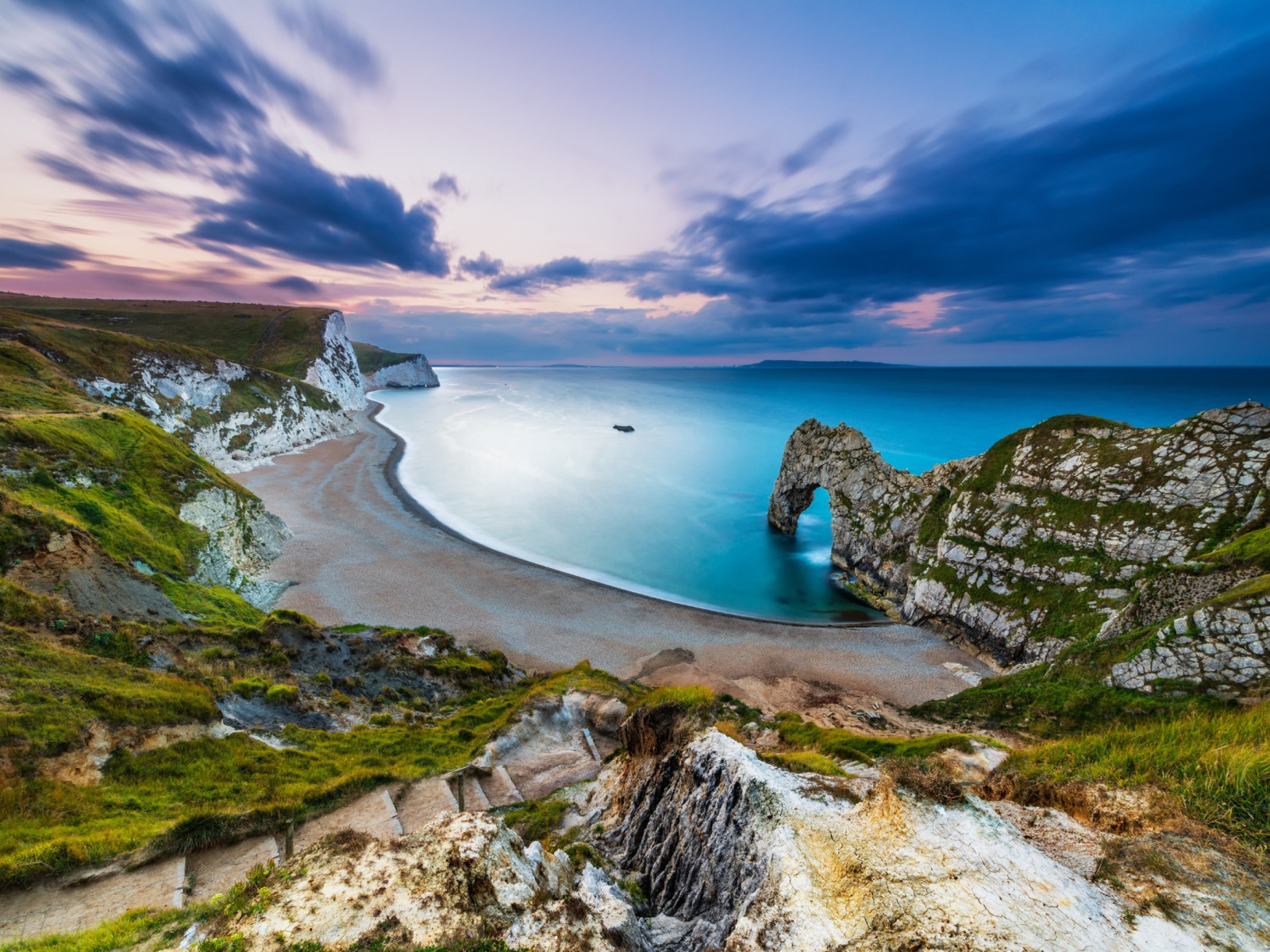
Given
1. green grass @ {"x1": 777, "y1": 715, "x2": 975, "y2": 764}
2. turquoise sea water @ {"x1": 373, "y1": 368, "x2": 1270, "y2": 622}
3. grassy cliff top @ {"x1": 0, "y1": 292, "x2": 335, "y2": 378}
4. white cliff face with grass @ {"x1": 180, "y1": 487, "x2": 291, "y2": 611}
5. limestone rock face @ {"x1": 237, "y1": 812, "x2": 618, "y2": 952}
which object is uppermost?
grassy cliff top @ {"x1": 0, "y1": 292, "x2": 335, "y2": 378}

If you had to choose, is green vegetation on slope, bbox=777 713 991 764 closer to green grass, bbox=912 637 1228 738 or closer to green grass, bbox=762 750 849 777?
green grass, bbox=762 750 849 777

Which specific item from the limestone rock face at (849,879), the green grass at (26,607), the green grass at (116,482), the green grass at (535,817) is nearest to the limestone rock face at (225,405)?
the green grass at (116,482)

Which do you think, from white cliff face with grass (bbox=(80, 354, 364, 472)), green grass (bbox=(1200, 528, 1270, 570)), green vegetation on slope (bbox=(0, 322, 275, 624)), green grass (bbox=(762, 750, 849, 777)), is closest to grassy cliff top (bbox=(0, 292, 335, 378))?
white cliff face with grass (bbox=(80, 354, 364, 472))

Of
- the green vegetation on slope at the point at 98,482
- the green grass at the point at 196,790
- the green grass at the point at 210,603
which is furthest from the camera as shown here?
the green grass at the point at 210,603

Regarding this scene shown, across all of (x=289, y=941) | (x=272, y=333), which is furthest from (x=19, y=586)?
(x=272, y=333)

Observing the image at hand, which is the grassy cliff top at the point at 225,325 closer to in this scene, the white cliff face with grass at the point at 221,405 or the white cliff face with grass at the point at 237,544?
the white cliff face with grass at the point at 221,405
